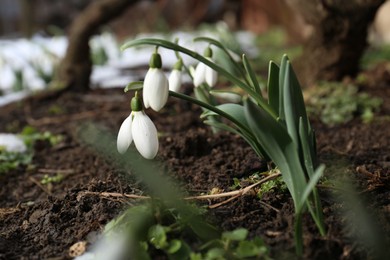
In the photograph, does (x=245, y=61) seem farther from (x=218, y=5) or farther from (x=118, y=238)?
(x=218, y=5)

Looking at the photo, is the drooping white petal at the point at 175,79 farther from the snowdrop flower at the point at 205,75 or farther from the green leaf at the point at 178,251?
the green leaf at the point at 178,251

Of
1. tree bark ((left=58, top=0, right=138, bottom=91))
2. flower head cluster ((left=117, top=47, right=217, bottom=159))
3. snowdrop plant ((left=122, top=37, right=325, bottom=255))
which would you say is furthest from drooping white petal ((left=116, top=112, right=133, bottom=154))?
tree bark ((left=58, top=0, right=138, bottom=91))

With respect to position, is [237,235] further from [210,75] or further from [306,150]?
[210,75]

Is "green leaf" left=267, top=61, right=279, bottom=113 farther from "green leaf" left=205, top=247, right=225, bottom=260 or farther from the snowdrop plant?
"green leaf" left=205, top=247, right=225, bottom=260

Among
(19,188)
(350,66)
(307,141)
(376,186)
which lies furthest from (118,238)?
(350,66)

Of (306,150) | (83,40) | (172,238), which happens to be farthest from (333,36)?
(172,238)
